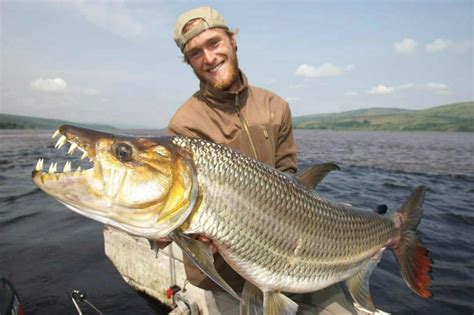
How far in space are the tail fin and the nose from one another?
2800 mm

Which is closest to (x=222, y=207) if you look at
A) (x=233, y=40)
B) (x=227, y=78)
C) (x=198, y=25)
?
(x=227, y=78)

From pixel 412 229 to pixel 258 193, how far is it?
2376 mm

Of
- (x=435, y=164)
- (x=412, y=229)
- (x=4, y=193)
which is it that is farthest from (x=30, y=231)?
(x=435, y=164)

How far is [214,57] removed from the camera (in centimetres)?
352

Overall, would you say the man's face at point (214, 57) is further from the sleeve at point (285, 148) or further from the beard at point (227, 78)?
the sleeve at point (285, 148)

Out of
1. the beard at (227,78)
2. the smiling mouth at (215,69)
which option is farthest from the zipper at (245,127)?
the smiling mouth at (215,69)

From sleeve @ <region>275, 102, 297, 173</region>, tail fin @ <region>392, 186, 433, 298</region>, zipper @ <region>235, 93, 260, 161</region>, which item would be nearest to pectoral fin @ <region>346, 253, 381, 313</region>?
tail fin @ <region>392, 186, 433, 298</region>

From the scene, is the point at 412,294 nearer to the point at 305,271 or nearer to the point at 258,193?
the point at 305,271

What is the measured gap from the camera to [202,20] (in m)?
3.46

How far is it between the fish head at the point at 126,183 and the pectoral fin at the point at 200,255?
0.38 feet

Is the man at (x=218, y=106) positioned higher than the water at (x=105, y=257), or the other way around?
the man at (x=218, y=106)

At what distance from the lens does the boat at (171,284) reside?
3.89 m

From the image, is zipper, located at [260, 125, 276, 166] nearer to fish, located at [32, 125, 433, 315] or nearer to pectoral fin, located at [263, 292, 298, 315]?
fish, located at [32, 125, 433, 315]

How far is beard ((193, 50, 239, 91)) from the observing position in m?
3.49
